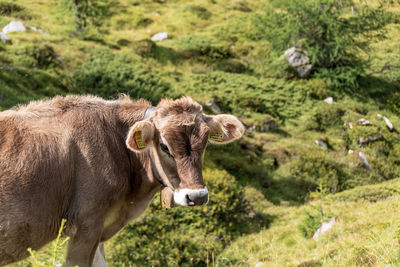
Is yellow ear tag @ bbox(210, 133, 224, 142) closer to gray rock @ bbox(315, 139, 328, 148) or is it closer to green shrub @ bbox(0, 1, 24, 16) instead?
gray rock @ bbox(315, 139, 328, 148)

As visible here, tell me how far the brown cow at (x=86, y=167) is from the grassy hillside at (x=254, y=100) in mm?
2849

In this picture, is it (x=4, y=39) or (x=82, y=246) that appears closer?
(x=82, y=246)

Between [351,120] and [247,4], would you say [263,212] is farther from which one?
[247,4]

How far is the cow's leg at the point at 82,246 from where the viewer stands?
17.0 feet

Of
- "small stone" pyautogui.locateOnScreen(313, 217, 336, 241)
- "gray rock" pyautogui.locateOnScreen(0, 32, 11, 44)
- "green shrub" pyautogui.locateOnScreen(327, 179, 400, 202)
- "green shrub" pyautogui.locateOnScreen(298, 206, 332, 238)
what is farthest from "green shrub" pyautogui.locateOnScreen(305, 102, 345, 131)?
"gray rock" pyautogui.locateOnScreen(0, 32, 11, 44)

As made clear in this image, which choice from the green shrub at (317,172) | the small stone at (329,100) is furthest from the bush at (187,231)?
the small stone at (329,100)

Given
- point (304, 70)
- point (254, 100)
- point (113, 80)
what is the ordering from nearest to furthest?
1. point (113, 80)
2. point (254, 100)
3. point (304, 70)

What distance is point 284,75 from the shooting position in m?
30.5

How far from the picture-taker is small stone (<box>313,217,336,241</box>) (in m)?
11.2

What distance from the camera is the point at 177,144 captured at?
534 cm

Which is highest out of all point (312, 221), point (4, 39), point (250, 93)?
point (4, 39)

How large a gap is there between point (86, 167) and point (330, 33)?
2981 centimetres

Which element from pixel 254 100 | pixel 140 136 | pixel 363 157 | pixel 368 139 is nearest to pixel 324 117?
pixel 368 139

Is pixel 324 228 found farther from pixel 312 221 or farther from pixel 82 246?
pixel 82 246
